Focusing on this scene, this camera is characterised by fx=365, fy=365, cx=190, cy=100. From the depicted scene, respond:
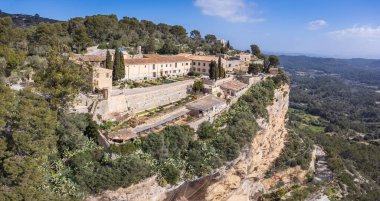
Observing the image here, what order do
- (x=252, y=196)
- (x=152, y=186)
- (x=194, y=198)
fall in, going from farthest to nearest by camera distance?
(x=252, y=196) < (x=194, y=198) < (x=152, y=186)

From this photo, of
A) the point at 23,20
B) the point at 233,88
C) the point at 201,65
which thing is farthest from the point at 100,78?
the point at 23,20

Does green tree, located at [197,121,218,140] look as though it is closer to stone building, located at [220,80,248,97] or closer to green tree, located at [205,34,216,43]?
stone building, located at [220,80,248,97]

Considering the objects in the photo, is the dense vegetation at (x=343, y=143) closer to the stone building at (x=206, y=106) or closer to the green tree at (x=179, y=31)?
the stone building at (x=206, y=106)

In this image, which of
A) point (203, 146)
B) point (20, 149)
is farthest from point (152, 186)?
point (20, 149)

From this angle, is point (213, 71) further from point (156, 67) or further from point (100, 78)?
point (100, 78)

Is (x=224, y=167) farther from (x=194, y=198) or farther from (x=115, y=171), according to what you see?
(x=115, y=171)

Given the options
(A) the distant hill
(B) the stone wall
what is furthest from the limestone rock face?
(A) the distant hill
